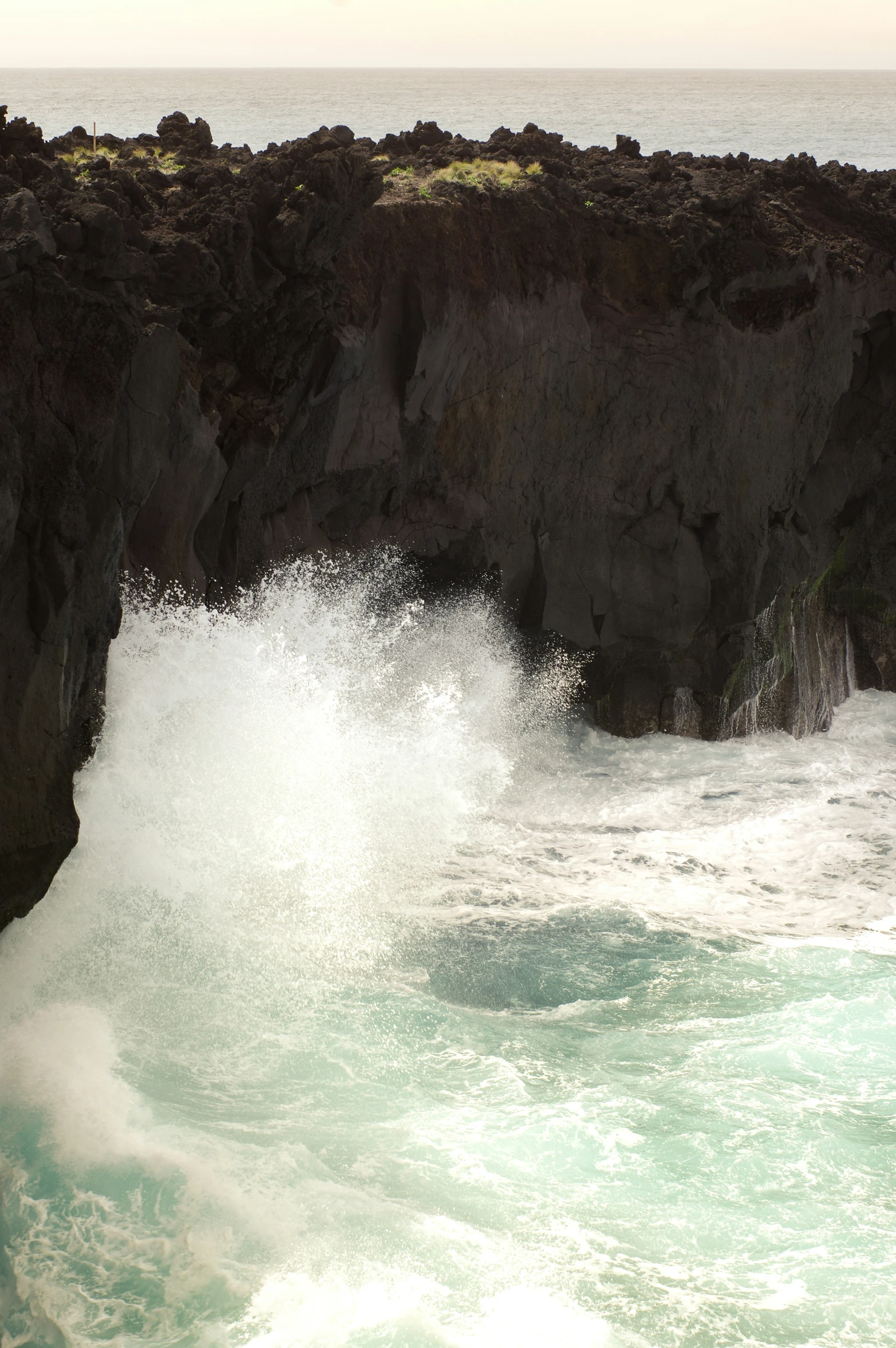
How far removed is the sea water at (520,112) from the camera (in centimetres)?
3309

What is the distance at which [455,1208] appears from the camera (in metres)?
6.00

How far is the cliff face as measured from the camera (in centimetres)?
689

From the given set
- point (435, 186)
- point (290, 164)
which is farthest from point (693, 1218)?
point (435, 186)

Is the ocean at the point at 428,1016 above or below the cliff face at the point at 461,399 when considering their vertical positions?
below

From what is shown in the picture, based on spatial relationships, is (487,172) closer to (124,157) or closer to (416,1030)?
(124,157)

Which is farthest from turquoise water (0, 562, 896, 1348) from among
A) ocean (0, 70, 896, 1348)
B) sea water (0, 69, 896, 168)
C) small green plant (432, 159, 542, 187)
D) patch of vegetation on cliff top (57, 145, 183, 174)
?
sea water (0, 69, 896, 168)

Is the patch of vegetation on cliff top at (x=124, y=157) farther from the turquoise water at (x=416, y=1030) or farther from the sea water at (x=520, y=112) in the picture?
the sea water at (x=520, y=112)

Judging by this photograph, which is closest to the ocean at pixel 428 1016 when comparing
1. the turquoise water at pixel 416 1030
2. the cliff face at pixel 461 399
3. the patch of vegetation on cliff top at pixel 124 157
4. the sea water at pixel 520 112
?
the turquoise water at pixel 416 1030

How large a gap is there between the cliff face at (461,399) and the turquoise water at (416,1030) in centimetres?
99

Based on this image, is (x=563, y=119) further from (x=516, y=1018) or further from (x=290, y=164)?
(x=516, y=1018)

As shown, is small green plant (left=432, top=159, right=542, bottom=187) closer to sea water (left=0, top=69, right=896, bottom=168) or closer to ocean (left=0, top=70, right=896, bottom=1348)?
ocean (left=0, top=70, right=896, bottom=1348)

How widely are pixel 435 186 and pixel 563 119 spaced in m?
37.2

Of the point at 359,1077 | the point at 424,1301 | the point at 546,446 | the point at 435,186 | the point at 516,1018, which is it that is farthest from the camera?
the point at 546,446

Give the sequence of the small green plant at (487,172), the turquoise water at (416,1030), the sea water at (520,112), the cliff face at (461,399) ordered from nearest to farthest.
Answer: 1. the turquoise water at (416,1030)
2. the cliff face at (461,399)
3. the small green plant at (487,172)
4. the sea water at (520,112)
